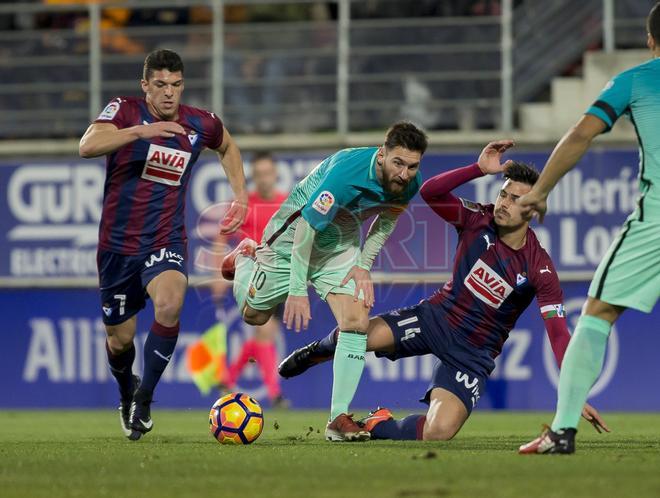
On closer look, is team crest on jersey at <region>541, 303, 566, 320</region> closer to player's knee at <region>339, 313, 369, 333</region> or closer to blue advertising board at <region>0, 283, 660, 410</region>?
player's knee at <region>339, 313, 369, 333</region>

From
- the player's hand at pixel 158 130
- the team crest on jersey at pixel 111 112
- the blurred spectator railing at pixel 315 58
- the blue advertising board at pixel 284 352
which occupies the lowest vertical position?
the blue advertising board at pixel 284 352

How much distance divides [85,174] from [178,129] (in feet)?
22.7

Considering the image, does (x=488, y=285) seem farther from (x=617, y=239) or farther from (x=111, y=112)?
(x=111, y=112)

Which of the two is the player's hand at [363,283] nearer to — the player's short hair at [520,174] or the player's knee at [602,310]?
the player's short hair at [520,174]

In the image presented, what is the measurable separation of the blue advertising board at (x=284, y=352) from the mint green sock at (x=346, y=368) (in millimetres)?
4842

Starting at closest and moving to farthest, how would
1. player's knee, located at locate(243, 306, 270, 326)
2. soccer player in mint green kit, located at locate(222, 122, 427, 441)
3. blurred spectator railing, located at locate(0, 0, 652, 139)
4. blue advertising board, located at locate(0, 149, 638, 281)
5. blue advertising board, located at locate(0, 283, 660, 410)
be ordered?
soccer player in mint green kit, located at locate(222, 122, 427, 441) → player's knee, located at locate(243, 306, 270, 326) → blue advertising board, located at locate(0, 283, 660, 410) → blue advertising board, located at locate(0, 149, 638, 281) → blurred spectator railing, located at locate(0, 0, 652, 139)

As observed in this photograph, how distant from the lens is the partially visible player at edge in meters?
8.09

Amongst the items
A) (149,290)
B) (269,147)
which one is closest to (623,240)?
(149,290)

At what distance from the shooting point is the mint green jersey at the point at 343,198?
774 centimetres

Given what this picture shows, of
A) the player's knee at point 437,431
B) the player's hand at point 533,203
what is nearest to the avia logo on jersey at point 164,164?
the player's knee at point 437,431

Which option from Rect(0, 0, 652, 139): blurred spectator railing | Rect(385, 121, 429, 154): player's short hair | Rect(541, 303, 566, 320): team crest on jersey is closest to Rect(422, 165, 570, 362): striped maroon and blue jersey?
Rect(541, 303, 566, 320): team crest on jersey

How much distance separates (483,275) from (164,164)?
2280 millimetres

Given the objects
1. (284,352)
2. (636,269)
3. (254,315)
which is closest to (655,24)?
(636,269)

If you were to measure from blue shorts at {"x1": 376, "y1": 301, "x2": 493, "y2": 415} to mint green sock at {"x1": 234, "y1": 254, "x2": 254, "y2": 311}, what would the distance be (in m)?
1.12
